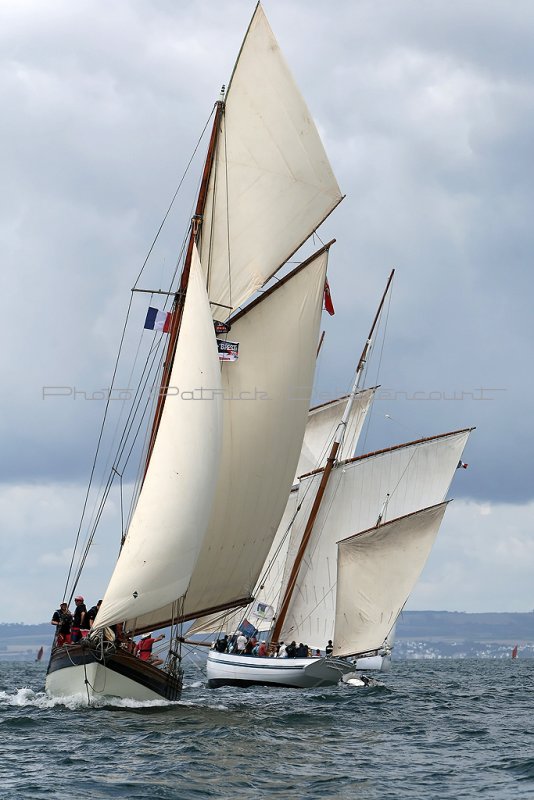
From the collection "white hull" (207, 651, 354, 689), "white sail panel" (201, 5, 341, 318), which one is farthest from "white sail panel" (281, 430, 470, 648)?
"white sail panel" (201, 5, 341, 318)

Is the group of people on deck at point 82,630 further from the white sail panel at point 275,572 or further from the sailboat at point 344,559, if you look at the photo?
the white sail panel at point 275,572

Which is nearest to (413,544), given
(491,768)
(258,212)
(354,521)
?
(354,521)

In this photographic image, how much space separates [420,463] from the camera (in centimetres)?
6875

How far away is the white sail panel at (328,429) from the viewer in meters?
74.3

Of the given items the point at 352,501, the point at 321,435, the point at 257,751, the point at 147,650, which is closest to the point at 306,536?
the point at 352,501

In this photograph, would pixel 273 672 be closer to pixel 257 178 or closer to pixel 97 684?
pixel 97 684

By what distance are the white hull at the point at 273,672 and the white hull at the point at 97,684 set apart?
18491 millimetres

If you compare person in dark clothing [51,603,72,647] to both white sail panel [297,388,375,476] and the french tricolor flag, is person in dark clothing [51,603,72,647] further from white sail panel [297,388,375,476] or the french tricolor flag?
white sail panel [297,388,375,476]

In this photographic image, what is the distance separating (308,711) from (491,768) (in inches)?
586

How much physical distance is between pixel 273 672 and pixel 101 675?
2086cm

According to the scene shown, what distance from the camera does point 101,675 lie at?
36156mm

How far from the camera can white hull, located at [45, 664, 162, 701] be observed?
36.2m

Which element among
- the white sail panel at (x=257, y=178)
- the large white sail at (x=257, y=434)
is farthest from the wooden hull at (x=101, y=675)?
the white sail panel at (x=257, y=178)

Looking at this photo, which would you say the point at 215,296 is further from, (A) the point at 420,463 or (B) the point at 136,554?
(A) the point at 420,463
